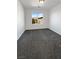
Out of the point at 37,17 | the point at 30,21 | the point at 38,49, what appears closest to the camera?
the point at 38,49

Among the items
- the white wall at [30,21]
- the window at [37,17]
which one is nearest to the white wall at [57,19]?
the white wall at [30,21]

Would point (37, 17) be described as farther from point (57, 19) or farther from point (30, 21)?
point (57, 19)

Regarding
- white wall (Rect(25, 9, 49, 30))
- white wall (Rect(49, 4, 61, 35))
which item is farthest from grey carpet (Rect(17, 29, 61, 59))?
white wall (Rect(25, 9, 49, 30))

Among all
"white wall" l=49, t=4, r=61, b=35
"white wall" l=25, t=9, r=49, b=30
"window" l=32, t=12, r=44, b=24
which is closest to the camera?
"white wall" l=49, t=4, r=61, b=35

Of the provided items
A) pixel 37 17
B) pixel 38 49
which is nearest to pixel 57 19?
pixel 37 17

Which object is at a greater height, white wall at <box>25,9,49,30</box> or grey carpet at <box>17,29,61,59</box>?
white wall at <box>25,9,49,30</box>

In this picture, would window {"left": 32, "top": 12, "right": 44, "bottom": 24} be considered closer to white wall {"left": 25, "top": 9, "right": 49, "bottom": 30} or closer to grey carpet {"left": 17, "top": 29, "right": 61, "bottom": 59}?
white wall {"left": 25, "top": 9, "right": 49, "bottom": 30}

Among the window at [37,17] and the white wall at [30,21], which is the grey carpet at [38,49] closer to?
the white wall at [30,21]

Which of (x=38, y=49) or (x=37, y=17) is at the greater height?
(x=37, y=17)

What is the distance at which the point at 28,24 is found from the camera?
37.8 feet
